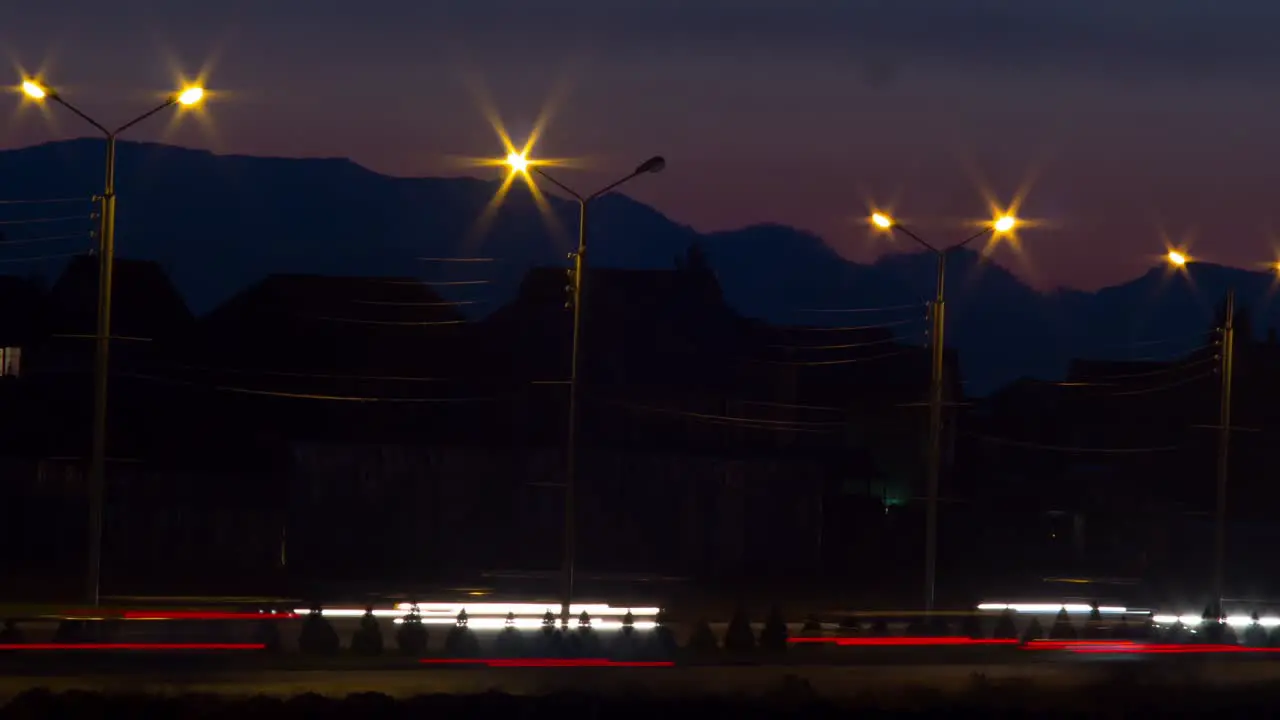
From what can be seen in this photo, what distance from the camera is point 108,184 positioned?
35719 millimetres

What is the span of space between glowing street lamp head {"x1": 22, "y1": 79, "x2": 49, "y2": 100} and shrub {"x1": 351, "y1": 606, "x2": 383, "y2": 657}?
1039cm

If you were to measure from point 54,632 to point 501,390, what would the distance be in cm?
4193

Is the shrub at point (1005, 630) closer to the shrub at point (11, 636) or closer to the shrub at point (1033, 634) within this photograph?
the shrub at point (1033, 634)

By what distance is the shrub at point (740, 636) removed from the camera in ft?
110

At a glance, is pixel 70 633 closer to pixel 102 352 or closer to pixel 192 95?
pixel 102 352

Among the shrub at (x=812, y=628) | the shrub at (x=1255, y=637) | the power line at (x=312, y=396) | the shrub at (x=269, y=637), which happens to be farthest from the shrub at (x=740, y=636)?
the power line at (x=312, y=396)

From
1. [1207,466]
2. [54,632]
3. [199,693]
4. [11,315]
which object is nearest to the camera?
[199,693]

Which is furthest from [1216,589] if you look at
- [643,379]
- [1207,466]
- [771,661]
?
[1207,466]

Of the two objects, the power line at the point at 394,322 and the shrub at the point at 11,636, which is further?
the power line at the point at 394,322

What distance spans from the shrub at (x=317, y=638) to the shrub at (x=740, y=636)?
6690 mm

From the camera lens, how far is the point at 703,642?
3294 centimetres

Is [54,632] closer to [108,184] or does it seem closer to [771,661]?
[108,184]

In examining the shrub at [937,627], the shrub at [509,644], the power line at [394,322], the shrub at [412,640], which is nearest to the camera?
the shrub at [509,644]

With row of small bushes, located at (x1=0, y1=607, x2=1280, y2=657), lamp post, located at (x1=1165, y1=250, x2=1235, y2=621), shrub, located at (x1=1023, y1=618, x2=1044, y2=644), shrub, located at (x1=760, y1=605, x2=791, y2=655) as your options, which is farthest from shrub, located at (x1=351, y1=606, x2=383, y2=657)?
lamp post, located at (x1=1165, y1=250, x2=1235, y2=621)
